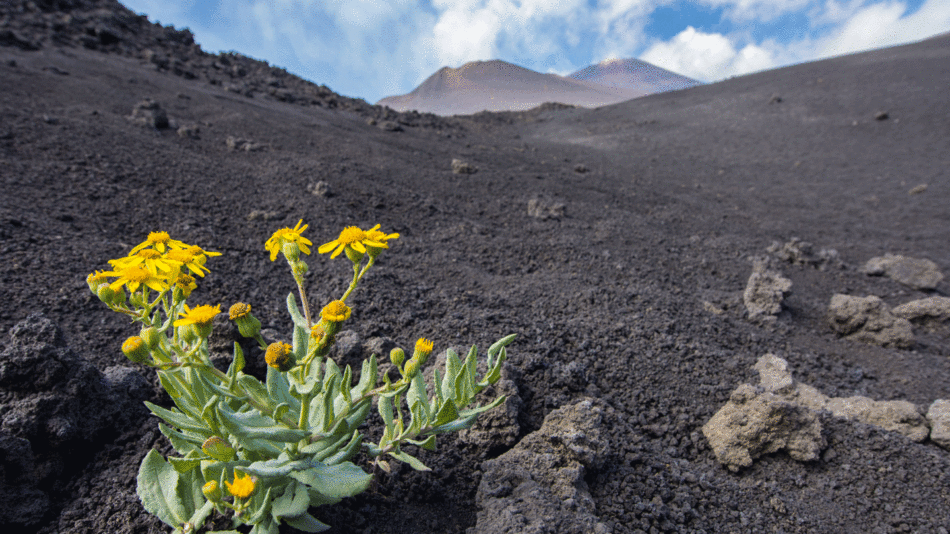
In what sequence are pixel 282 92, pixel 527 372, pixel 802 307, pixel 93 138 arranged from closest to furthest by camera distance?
pixel 527 372 < pixel 802 307 < pixel 93 138 < pixel 282 92

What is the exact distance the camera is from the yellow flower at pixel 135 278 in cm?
106

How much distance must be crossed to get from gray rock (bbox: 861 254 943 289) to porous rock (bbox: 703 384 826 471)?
2.99 m

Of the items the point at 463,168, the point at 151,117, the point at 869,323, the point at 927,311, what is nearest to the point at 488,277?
the point at 869,323

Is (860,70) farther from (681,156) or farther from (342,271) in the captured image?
(342,271)

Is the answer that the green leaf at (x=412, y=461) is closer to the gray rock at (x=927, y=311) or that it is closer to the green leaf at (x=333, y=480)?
the green leaf at (x=333, y=480)

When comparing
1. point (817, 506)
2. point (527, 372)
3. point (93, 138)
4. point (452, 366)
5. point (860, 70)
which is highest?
point (860, 70)

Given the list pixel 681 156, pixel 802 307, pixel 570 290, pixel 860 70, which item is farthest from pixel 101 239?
pixel 860 70

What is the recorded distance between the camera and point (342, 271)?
263 cm

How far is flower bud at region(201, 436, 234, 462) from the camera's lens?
102cm

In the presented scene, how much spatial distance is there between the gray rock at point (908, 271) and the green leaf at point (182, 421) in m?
4.85

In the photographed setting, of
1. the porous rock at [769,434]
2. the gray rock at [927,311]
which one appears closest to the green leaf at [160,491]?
the porous rock at [769,434]

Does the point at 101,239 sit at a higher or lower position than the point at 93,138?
lower

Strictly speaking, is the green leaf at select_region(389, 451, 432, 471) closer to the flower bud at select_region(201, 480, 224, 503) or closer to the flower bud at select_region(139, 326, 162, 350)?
the flower bud at select_region(201, 480, 224, 503)

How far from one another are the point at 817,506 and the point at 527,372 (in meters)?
1.07
